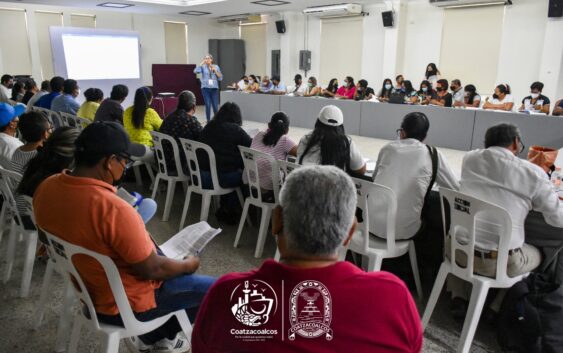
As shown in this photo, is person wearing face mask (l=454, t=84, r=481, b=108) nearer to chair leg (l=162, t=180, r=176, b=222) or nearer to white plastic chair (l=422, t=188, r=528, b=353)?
→ chair leg (l=162, t=180, r=176, b=222)

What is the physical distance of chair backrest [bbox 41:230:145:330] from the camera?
136cm

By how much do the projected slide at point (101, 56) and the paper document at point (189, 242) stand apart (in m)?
9.24

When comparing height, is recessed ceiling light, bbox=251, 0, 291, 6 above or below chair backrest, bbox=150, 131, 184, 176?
above

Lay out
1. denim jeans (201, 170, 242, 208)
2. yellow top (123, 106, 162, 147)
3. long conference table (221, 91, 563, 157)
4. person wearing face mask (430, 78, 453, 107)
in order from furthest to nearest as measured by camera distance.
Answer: person wearing face mask (430, 78, 453, 107), long conference table (221, 91, 563, 157), yellow top (123, 106, 162, 147), denim jeans (201, 170, 242, 208)

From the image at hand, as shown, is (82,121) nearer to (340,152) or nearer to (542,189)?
(340,152)

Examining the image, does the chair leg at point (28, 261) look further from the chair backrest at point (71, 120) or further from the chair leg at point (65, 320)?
the chair backrest at point (71, 120)

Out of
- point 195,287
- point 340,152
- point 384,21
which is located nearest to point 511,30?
point 384,21

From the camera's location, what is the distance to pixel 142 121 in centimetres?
404

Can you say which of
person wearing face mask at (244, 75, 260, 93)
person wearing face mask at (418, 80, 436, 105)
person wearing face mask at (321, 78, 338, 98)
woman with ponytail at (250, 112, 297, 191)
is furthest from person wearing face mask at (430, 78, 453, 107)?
woman with ponytail at (250, 112, 297, 191)

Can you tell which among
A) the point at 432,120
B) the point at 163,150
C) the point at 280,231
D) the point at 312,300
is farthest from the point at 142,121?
the point at 432,120

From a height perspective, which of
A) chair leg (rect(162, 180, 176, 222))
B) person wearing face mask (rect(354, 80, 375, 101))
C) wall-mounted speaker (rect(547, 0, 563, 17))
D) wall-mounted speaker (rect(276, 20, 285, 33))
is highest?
wall-mounted speaker (rect(276, 20, 285, 33))

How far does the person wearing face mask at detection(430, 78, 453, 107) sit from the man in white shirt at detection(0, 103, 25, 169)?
5.98 meters

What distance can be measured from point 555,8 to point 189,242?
787 centimetres

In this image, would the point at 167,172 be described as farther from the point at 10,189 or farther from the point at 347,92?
the point at 347,92
